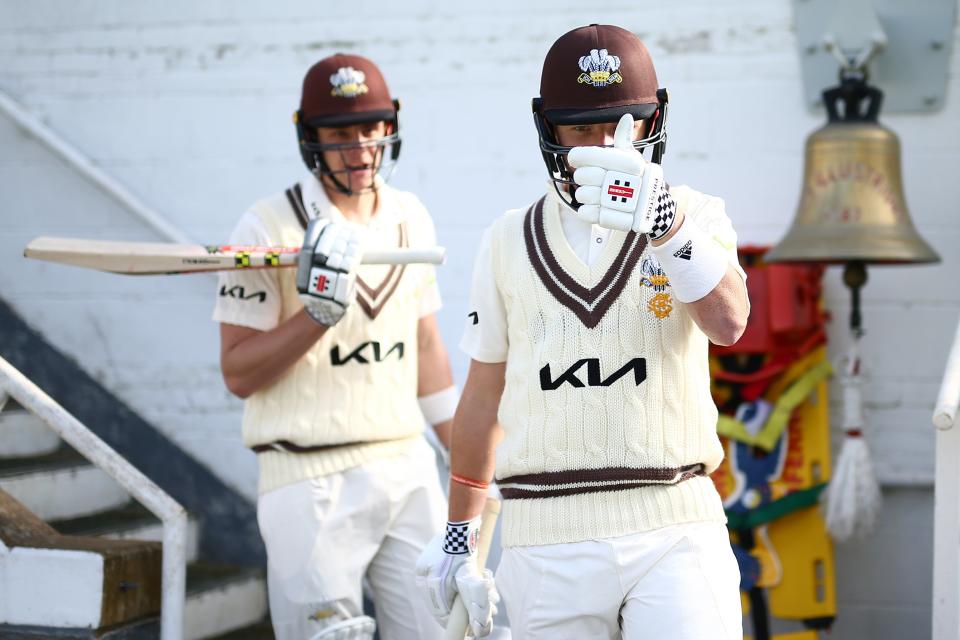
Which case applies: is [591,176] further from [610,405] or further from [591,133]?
[610,405]

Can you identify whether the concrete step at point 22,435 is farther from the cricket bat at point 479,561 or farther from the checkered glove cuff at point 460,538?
the checkered glove cuff at point 460,538

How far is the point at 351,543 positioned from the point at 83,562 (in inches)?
26.2

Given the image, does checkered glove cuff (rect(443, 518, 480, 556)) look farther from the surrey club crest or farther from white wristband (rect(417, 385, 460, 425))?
white wristband (rect(417, 385, 460, 425))

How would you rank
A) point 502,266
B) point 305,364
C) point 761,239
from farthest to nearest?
point 761,239 < point 305,364 < point 502,266

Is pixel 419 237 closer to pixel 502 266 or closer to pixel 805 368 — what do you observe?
pixel 502 266

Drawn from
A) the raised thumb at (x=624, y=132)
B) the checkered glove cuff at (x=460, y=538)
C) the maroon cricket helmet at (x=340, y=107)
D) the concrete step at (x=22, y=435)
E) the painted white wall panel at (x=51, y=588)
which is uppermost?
the maroon cricket helmet at (x=340, y=107)

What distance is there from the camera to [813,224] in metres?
3.61

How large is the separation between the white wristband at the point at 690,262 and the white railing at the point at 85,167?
254cm

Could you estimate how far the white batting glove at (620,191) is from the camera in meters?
1.80

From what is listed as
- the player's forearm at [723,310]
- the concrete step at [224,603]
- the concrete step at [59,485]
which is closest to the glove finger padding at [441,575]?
the player's forearm at [723,310]

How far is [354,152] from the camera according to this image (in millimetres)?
2832

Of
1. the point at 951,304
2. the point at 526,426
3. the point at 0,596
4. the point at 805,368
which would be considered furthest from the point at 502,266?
the point at 951,304

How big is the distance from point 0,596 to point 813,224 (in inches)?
90.5

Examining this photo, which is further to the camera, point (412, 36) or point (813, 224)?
point (412, 36)
